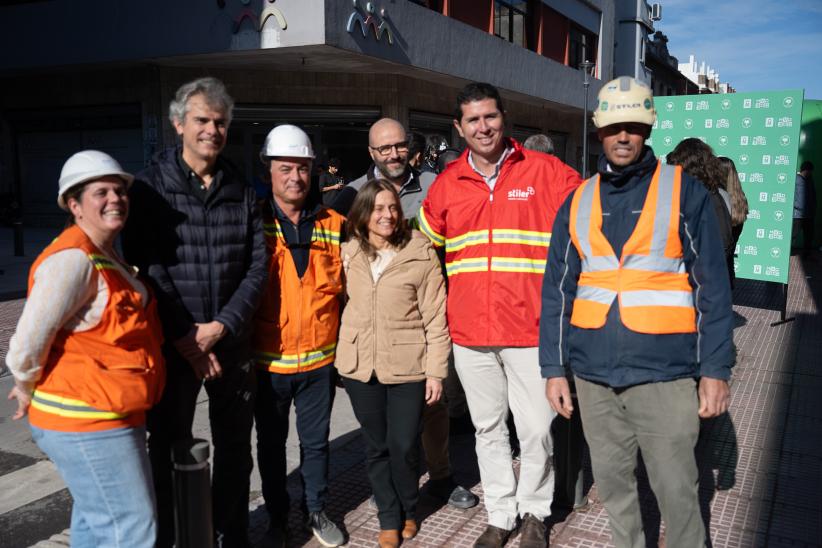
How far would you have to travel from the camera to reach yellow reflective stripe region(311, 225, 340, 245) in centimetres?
332

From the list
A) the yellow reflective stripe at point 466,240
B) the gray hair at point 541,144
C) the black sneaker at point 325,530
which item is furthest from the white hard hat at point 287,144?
the gray hair at point 541,144

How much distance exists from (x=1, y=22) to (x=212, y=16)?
6.45 metres

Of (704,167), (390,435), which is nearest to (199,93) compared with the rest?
(390,435)

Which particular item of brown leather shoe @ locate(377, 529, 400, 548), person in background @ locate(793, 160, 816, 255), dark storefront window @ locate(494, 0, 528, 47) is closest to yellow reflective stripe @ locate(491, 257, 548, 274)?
brown leather shoe @ locate(377, 529, 400, 548)

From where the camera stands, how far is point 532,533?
331 cm

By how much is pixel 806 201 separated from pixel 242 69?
1205 centimetres

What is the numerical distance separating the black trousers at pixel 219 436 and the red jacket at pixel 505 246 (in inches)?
42.0

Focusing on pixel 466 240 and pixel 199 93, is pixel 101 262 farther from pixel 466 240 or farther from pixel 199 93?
pixel 466 240

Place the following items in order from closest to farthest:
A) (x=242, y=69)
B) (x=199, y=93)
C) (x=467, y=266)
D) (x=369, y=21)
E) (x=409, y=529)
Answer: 1. (x=199, y=93)
2. (x=467, y=266)
3. (x=409, y=529)
4. (x=369, y=21)
5. (x=242, y=69)

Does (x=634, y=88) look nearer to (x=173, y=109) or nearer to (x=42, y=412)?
(x=173, y=109)

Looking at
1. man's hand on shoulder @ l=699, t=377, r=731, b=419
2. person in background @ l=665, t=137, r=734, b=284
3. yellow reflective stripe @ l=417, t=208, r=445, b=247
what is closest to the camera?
man's hand on shoulder @ l=699, t=377, r=731, b=419

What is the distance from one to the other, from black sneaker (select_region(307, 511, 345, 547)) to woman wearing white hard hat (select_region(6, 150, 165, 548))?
1.15 meters

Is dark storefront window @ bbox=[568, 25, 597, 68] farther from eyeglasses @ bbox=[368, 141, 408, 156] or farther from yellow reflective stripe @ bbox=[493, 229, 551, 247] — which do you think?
yellow reflective stripe @ bbox=[493, 229, 551, 247]

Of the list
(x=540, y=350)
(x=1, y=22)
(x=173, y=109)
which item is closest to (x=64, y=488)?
(x=173, y=109)
